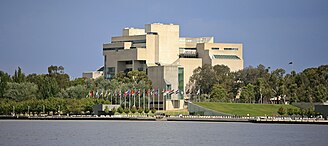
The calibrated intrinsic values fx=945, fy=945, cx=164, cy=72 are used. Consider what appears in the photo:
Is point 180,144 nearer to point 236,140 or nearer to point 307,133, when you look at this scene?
point 236,140

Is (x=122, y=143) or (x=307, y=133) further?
(x=307, y=133)

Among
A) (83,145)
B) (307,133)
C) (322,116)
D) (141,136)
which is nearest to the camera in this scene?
(83,145)

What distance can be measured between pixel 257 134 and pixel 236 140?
15546mm

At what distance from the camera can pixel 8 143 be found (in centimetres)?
11725

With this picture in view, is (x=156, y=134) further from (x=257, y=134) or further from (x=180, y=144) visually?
(x=180, y=144)

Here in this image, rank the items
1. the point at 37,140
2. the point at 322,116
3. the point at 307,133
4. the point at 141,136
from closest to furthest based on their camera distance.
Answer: the point at 37,140 → the point at 141,136 → the point at 307,133 → the point at 322,116

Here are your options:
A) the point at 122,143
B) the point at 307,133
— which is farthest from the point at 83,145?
the point at 307,133

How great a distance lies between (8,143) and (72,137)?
14.9 metres

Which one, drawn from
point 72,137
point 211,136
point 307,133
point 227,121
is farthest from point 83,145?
point 227,121

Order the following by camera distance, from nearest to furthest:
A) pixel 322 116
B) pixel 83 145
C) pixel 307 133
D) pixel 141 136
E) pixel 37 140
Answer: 1. pixel 83 145
2. pixel 37 140
3. pixel 141 136
4. pixel 307 133
5. pixel 322 116

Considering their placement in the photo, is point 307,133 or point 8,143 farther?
point 307,133

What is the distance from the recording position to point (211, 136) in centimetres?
13700

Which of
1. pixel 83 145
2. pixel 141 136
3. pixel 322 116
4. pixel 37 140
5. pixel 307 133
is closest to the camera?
pixel 83 145

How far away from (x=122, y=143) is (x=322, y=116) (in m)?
80.6
